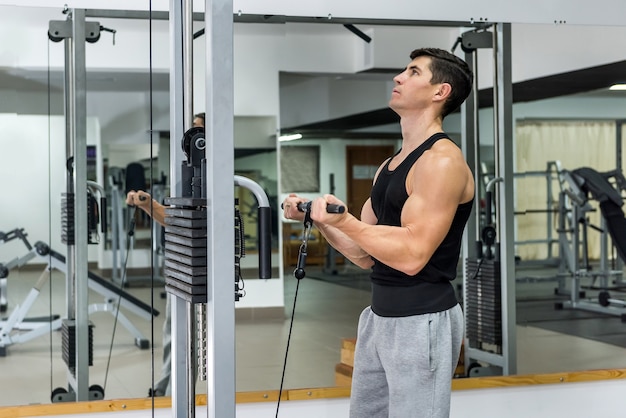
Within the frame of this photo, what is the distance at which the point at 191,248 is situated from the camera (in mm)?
1977

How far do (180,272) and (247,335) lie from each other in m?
1.99

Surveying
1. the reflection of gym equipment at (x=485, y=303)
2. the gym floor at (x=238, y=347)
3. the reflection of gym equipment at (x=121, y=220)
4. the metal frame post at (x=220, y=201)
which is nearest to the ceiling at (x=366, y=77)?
the reflection of gym equipment at (x=121, y=220)

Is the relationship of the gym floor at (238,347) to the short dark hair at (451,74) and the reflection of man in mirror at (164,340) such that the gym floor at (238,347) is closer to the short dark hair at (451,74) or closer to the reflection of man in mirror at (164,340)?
the reflection of man in mirror at (164,340)

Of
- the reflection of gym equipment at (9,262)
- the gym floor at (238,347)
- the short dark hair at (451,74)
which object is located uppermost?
the short dark hair at (451,74)

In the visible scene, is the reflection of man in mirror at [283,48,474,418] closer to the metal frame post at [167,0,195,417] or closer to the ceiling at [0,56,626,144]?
the metal frame post at [167,0,195,417]

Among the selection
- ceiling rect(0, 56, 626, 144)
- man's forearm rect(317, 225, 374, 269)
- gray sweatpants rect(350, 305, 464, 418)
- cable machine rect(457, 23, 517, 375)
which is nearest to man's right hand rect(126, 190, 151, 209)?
ceiling rect(0, 56, 626, 144)

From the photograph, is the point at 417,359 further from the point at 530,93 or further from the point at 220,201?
the point at 530,93

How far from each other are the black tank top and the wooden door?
Answer: 5.94ft

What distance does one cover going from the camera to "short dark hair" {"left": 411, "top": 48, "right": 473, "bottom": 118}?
2508 millimetres

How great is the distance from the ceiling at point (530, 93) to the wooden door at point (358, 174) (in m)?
0.09

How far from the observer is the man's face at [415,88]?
250 cm

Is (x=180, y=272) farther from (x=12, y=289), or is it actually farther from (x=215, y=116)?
(x=12, y=289)

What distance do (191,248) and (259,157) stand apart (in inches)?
87.4

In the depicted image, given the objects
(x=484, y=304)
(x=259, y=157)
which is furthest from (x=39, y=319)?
(x=484, y=304)
